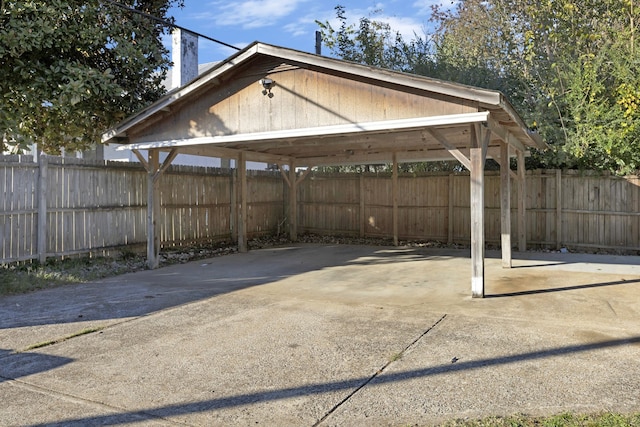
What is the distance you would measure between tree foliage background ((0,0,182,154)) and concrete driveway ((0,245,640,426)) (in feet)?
12.1

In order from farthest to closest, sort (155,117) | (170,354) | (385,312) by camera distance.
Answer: (155,117)
(385,312)
(170,354)

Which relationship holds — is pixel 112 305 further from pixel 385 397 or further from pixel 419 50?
pixel 419 50

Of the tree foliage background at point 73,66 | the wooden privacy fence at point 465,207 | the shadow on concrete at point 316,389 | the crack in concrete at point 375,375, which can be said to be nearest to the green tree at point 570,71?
the wooden privacy fence at point 465,207

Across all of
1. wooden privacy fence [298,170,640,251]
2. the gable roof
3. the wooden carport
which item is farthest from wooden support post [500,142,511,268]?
wooden privacy fence [298,170,640,251]

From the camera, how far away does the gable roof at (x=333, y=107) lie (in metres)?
6.16

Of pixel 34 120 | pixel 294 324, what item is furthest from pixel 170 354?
pixel 34 120

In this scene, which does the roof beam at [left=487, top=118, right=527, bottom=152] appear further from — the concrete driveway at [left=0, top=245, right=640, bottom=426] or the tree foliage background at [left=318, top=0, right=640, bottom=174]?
the concrete driveway at [left=0, top=245, right=640, bottom=426]

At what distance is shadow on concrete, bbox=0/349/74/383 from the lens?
3.84m

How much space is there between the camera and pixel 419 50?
49.3 feet

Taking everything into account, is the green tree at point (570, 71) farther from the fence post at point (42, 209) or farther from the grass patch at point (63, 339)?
the fence post at point (42, 209)

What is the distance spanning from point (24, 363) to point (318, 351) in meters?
2.47

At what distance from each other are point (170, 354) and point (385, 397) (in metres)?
1.99

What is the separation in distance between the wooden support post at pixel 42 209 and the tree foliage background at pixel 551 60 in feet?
32.7

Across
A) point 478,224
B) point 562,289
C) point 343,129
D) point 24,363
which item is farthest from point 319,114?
point 24,363
